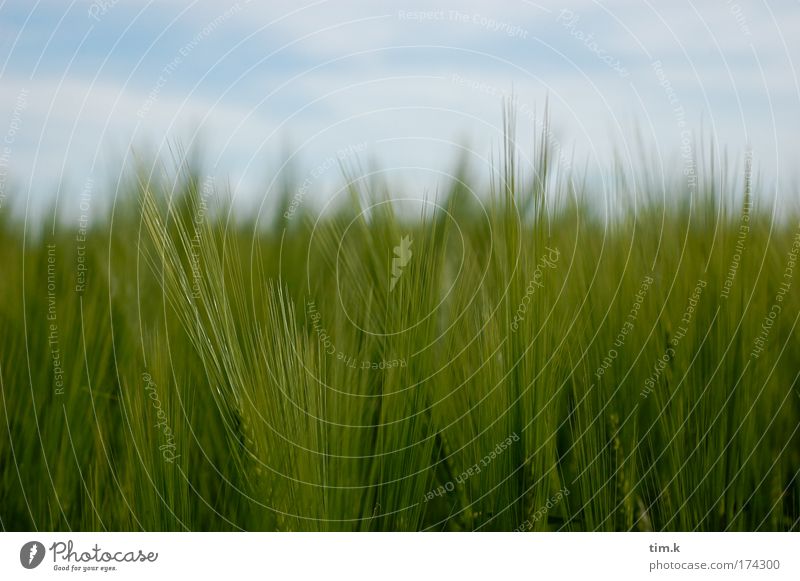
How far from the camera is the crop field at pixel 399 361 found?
69 centimetres

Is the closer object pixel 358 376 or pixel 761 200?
pixel 358 376

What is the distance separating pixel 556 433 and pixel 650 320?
0.17 metres

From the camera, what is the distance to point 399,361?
0.67m

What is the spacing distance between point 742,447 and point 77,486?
0.78 m

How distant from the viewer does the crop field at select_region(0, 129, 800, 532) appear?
2.28ft

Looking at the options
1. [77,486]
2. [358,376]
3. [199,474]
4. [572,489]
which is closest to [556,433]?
[572,489]

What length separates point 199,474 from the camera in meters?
0.75

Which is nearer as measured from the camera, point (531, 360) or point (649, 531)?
point (531, 360)

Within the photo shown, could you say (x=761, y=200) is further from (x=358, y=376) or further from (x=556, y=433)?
(x=358, y=376)

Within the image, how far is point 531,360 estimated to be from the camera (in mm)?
692
